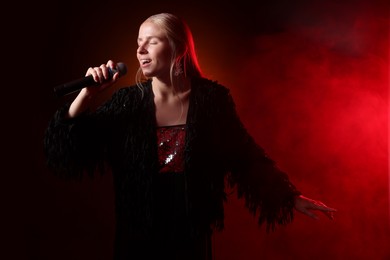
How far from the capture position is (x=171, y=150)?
1327 millimetres

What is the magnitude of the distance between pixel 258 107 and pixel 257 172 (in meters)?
0.60

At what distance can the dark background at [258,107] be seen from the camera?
5.85 feet

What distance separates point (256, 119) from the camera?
6.47 feet

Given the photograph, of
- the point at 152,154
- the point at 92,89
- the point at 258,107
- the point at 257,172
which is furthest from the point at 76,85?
the point at 258,107

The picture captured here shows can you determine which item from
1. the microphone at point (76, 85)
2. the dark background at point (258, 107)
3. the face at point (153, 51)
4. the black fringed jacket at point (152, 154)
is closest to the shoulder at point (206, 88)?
the black fringed jacket at point (152, 154)

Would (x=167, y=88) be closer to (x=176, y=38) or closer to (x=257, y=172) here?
(x=176, y=38)

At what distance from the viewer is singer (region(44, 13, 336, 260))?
4.25 feet

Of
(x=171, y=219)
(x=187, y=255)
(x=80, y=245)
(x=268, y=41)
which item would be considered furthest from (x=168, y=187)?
(x=268, y=41)

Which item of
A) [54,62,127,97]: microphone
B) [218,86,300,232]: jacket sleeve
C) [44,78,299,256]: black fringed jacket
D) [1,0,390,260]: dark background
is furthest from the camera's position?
[1,0,390,260]: dark background

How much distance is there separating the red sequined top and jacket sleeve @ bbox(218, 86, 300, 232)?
0.15 meters

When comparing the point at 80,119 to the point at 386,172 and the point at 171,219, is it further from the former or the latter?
the point at 386,172

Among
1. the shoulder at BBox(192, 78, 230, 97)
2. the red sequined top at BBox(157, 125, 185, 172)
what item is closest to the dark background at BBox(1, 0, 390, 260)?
the shoulder at BBox(192, 78, 230, 97)

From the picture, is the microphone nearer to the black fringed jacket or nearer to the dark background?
the black fringed jacket

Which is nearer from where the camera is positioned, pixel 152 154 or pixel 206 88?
pixel 152 154
